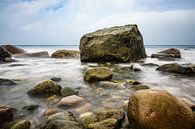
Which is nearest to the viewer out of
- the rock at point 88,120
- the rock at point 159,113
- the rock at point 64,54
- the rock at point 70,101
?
the rock at point 159,113

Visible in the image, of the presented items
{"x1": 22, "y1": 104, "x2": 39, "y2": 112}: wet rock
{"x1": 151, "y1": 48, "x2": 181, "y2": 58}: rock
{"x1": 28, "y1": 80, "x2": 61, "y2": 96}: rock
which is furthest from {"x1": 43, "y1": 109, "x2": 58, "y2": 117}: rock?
{"x1": 151, "y1": 48, "x2": 181, "y2": 58}: rock

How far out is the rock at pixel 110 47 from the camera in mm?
10414

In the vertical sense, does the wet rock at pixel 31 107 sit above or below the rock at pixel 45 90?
below

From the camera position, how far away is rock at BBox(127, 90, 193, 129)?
8.03ft

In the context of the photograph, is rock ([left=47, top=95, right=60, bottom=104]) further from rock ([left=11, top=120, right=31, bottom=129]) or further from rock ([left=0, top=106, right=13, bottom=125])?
rock ([left=11, top=120, right=31, bottom=129])

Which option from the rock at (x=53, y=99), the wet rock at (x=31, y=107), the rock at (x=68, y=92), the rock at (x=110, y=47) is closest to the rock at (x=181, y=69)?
the rock at (x=110, y=47)

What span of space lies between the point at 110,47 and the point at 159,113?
26.4 ft

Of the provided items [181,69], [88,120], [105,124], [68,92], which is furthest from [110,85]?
[181,69]

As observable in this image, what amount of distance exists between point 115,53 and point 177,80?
4925mm

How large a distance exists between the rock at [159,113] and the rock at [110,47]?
25.5ft

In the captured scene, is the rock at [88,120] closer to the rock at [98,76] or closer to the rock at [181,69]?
the rock at [98,76]

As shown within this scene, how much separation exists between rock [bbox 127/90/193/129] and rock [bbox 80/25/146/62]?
25.5ft

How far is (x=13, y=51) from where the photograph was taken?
2127 centimetres

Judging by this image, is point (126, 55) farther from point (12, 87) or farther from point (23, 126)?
point (23, 126)
